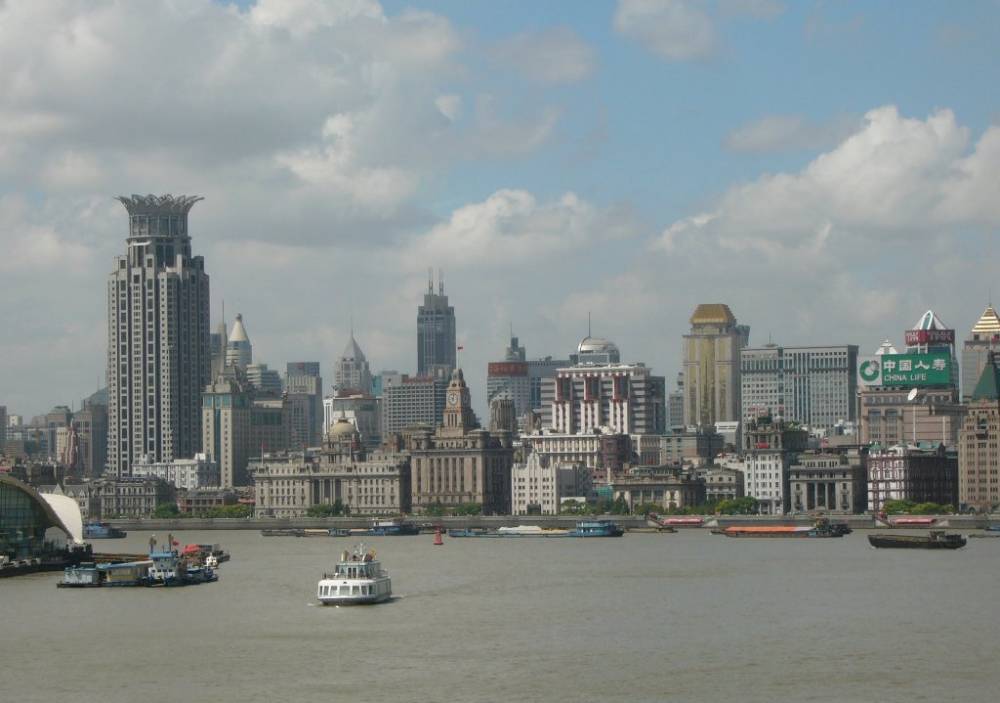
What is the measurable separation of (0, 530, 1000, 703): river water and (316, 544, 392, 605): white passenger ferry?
3.00 ft

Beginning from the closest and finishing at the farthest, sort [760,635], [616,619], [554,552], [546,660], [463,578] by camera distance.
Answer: [546,660] → [760,635] → [616,619] → [463,578] → [554,552]

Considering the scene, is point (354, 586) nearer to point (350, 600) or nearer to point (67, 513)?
point (350, 600)

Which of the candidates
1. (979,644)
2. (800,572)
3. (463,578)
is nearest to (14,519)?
(463,578)

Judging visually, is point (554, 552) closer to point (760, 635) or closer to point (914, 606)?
point (914, 606)

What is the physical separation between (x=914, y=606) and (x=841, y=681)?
96.3ft

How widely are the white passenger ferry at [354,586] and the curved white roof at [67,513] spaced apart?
3558cm

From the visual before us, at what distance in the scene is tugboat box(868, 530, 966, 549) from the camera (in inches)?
6919

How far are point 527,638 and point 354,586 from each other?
16.9 m

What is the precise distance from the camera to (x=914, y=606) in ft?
350

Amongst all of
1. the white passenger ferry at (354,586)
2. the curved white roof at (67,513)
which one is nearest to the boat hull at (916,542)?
the curved white roof at (67,513)

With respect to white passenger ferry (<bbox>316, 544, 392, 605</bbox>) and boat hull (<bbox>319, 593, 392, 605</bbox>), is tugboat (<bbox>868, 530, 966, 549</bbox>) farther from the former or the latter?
boat hull (<bbox>319, 593, 392, 605</bbox>)

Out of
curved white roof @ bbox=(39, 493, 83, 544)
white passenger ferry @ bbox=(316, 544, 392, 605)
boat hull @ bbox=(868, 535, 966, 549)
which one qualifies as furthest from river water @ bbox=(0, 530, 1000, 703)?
boat hull @ bbox=(868, 535, 966, 549)

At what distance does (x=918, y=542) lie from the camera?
17662 centimetres

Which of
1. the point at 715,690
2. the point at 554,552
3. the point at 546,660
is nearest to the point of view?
the point at 715,690
